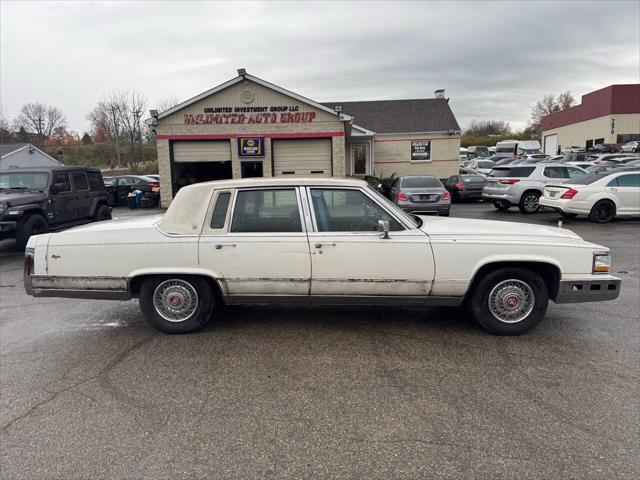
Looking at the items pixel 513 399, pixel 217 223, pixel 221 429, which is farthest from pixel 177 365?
pixel 513 399

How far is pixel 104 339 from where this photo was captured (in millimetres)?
4637

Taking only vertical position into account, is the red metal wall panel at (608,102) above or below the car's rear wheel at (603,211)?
above

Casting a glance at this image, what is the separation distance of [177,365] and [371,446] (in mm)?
2007

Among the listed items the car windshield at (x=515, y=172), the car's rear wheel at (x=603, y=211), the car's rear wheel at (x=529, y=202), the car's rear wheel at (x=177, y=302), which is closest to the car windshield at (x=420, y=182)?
the car windshield at (x=515, y=172)

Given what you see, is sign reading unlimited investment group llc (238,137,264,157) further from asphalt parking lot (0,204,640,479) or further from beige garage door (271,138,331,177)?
asphalt parking lot (0,204,640,479)

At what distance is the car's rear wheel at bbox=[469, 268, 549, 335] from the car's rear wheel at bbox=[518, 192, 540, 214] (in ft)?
38.1

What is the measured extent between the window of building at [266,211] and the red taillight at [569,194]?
1076cm

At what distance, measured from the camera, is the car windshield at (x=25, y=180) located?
10367mm

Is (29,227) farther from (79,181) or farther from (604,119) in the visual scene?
(604,119)

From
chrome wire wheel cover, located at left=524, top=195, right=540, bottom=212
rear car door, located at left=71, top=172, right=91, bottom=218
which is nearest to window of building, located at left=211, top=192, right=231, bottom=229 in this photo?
rear car door, located at left=71, top=172, right=91, bottom=218

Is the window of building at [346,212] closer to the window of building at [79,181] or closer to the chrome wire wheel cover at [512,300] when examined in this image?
the chrome wire wheel cover at [512,300]

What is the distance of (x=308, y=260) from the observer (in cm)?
431

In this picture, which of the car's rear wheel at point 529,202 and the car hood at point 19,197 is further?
the car's rear wheel at point 529,202

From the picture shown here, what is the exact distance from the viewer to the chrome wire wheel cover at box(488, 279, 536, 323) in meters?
4.35
